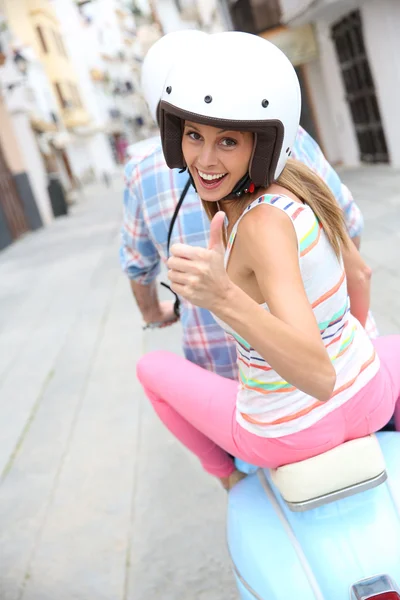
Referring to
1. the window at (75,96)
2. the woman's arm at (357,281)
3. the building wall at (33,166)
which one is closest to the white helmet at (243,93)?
the woman's arm at (357,281)

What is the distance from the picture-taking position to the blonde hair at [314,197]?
1433 millimetres

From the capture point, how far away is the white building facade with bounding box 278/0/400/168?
35.6 ft

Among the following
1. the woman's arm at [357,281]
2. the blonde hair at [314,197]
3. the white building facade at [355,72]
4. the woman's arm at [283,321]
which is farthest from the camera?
→ the white building facade at [355,72]

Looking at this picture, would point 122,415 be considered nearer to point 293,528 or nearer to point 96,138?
point 293,528

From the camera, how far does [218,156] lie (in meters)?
1.42

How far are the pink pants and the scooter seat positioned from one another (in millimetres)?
54

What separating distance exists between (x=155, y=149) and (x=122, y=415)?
2.36 m

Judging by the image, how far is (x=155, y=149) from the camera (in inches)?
83.0

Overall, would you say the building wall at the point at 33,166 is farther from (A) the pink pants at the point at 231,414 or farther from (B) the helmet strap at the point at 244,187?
(B) the helmet strap at the point at 244,187

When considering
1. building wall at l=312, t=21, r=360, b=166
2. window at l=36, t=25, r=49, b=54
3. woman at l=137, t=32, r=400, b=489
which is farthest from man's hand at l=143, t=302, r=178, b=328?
window at l=36, t=25, r=49, b=54

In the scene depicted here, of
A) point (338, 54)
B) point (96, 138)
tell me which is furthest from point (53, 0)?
point (338, 54)

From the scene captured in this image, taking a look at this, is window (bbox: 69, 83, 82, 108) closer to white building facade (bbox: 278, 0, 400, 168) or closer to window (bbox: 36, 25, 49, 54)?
window (bbox: 36, 25, 49, 54)

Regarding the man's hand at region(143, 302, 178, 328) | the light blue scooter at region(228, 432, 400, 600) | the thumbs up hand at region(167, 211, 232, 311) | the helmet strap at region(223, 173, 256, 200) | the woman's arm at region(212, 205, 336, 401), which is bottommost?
the light blue scooter at region(228, 432, 400, 600)

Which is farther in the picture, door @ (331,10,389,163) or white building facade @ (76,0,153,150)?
white building facade @ (76,0,153,150)
